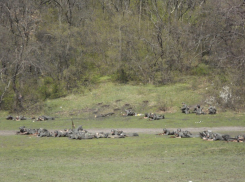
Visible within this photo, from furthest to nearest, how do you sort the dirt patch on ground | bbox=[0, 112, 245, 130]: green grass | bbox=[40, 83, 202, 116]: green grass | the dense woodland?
the dense woodland < bbox=[40, 83, 202, 116]: green grass < bbox=[0, 112, 245, 130]: green grass < the dirt patch on ground

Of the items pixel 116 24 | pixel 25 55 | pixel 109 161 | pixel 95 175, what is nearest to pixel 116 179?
pixel 95 175

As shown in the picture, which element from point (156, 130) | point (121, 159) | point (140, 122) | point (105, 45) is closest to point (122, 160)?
point (121, 159)

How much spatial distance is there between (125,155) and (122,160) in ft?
2.74

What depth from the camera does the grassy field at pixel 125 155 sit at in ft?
29.0

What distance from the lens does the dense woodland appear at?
29031 millimetres

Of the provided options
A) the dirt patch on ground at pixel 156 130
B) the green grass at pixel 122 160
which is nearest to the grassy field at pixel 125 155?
the green grass at pixel 122 160

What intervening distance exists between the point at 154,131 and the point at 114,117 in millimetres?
6720

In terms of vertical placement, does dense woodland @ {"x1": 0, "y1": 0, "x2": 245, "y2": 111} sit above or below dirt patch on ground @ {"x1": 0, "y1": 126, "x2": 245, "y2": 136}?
above

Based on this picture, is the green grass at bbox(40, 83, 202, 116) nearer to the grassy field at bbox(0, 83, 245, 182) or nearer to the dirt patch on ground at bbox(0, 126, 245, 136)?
the grassy field at bbox(0, 83, 245, 182)

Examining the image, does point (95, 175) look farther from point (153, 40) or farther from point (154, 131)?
point (153, 40)

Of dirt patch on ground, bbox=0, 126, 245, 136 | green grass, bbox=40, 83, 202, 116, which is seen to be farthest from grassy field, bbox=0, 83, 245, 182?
green grass, bbox=40, 83, 202, 116

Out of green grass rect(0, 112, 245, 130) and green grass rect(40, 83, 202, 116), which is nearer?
green grass rect(0, 112, 245, 130)

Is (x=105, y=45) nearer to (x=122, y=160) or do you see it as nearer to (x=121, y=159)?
(x=121, y=159)

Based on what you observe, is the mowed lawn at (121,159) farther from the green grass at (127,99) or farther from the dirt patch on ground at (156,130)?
the green grass at (127,99)
